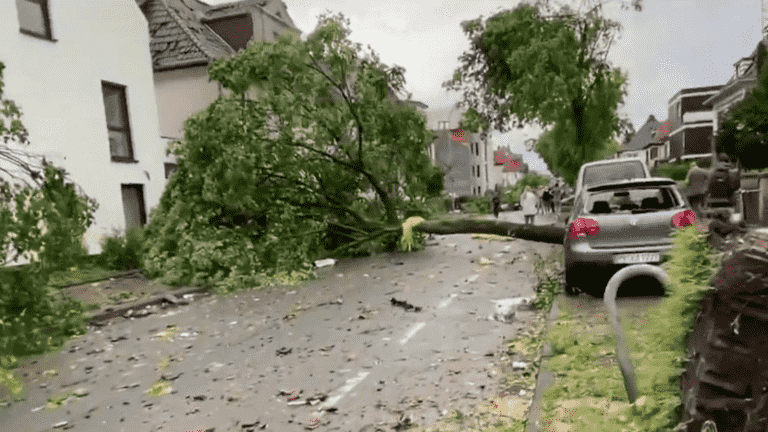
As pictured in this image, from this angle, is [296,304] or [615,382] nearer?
[615,382]

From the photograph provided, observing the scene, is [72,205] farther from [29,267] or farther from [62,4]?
[62,4]

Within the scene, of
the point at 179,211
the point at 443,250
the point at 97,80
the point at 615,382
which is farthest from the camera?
the point at 443,250

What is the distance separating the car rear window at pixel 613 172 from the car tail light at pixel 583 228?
20.9 ft

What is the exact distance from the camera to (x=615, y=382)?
4230mm

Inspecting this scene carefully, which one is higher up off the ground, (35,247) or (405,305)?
(35,247)

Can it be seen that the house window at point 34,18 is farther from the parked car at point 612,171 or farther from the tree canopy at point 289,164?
the parked car at point 612,171

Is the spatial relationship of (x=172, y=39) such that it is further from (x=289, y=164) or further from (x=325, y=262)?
(x=325, y=262)

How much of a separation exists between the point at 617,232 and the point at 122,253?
40.8 feet

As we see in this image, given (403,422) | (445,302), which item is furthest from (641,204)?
(403,422)

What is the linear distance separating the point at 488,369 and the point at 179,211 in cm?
877

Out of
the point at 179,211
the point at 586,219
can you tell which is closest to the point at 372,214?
the point at 179,211

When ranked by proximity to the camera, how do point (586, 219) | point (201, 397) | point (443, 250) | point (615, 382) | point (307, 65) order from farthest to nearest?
point (443, 250)
point (307, 65)
point (586, 219)
point (201, 397)
point (615, 382)

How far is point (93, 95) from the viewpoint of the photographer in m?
16.1

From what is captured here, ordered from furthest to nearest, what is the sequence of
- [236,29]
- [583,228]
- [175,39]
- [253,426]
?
[236,29] → [175,39] → [583,228] → [253,426]
